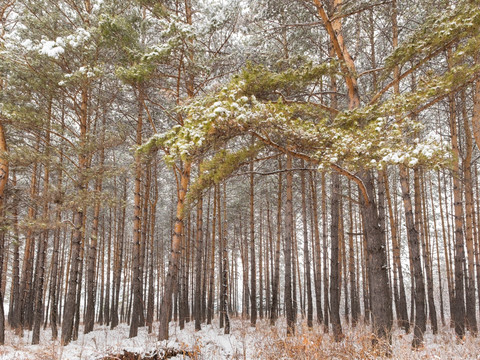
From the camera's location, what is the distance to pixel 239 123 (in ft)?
16.0

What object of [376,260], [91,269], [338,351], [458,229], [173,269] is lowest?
[338,351]

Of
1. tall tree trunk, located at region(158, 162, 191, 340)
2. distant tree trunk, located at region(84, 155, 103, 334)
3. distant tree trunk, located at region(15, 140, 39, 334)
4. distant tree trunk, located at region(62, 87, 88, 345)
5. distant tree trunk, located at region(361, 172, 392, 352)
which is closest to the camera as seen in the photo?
distant tree trunk, located at region(361, 172, 392, 352)

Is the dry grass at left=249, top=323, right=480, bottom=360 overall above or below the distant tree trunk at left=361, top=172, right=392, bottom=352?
below

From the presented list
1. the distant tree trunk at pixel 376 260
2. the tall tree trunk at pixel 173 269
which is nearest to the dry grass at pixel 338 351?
the distant tree trunk at pixel 376 260

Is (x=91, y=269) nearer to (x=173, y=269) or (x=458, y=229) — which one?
(x=173, y=269)

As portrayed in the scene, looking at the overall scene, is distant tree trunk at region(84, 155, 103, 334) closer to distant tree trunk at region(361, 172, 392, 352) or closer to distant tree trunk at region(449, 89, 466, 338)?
distant tree trunk at region(361, 172, 392, 352)

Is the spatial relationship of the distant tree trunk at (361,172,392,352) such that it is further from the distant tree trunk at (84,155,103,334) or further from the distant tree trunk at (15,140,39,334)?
the distant tree trunk at (15,140,39,334)

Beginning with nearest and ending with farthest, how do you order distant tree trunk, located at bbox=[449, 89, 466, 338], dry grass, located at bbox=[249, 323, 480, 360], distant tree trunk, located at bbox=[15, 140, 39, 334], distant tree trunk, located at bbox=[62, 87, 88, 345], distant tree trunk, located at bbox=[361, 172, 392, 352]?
1. dry grass, located at bbox=[249, 323, 480, 360]
2. distant tree trunk, located at bbox=[361, 172, 392, 352]
3. distant tree trunk, located at bbox=[62, 87, 88, 345]
4. distant tree trunk, located at bbox=[449, 89, 466, 338]
5. distant tree trunk, located at bbox=[15, 140, 39, 334]

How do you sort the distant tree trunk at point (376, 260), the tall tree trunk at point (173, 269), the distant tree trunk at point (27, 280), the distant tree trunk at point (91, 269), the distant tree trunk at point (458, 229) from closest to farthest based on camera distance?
the distant tree trunk at point (376, 260), the tall tree trunk at point (173, 269), the distant tree trunk at point (458, 229), the distant tree trunk at point (91, 269), the distant tree trunk at point (27, 280)

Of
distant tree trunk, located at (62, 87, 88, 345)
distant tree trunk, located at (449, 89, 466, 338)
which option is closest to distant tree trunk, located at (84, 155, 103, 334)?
distant tree trunk, located at (62, 87, 88, 345)

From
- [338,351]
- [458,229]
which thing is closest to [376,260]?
[338,351]

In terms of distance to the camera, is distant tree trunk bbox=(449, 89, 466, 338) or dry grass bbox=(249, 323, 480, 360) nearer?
dry grass bbox=(249, 323, 480, 360)

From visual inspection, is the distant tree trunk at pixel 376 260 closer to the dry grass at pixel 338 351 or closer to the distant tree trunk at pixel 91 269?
the dry grass at pixel 338 351

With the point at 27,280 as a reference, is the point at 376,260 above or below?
above
